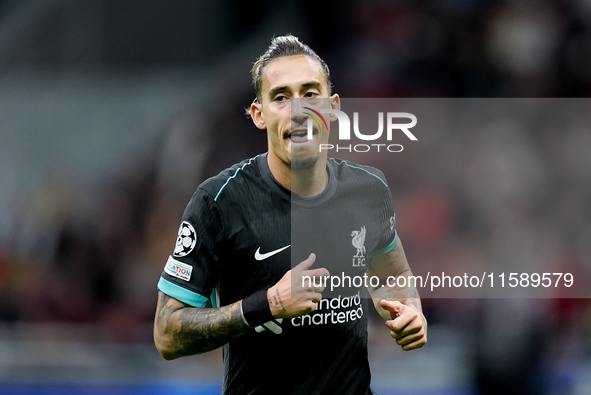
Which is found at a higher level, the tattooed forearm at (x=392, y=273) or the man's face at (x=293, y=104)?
the man's face at (x=293, y=104)

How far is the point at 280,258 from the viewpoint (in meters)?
3.08

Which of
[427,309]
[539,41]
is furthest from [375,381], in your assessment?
[539,41]

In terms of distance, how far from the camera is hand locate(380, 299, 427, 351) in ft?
9.54

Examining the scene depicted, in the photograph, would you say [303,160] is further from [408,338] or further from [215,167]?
[215,167]

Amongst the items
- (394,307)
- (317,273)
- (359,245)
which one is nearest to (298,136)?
(359,245)

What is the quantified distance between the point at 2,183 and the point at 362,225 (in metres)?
6.50

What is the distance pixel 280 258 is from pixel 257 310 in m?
0.34

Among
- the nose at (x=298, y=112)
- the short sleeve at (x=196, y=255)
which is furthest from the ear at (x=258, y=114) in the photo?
the short sleeve at (x=196, y=255)

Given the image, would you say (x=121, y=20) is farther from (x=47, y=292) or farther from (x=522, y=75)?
(x=522, y=75)

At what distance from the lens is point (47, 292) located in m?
7.57

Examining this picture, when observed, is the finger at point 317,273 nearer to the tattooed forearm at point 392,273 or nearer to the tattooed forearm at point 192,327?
the tattooed forearm at point 192,327

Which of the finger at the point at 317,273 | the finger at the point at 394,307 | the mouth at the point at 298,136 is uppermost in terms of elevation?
the mouth at the point at 298,136

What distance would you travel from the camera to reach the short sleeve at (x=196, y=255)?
3.01 m

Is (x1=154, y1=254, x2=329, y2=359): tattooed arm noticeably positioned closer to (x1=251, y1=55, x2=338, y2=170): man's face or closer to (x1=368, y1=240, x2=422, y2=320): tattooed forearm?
(x1=251, y1=55, x2=338, y2=170): man's face
